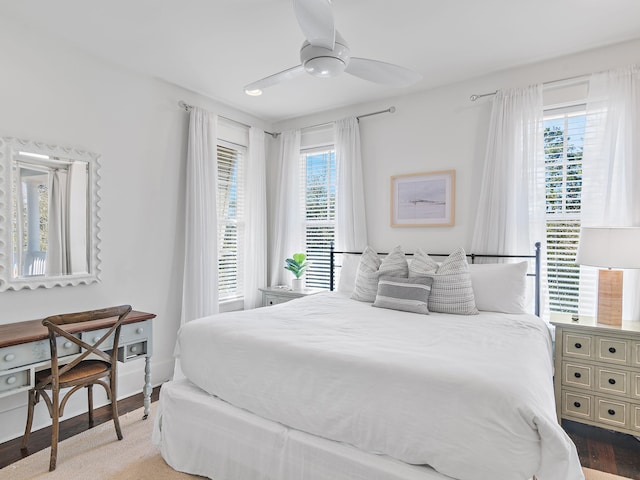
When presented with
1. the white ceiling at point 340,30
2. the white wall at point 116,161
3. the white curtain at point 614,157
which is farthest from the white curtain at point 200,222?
the white curtain at point 614,157

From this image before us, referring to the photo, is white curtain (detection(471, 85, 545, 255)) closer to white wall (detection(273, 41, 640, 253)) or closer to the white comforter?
white wall (detection(273, 41, 640, 253))

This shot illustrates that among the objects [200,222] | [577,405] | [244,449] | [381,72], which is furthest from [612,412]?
[200,222]

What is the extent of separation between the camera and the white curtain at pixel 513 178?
3.06 m

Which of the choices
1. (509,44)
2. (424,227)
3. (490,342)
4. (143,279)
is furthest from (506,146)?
Answer: (143,279)

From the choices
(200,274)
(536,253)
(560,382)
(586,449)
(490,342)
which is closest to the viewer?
(490,342)

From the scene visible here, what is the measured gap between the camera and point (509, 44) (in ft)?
9.16

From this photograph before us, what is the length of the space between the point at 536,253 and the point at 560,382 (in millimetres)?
970

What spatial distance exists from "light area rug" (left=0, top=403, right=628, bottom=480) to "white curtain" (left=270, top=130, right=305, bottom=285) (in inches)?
92.5

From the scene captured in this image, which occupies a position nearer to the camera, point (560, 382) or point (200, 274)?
point (560, 382)

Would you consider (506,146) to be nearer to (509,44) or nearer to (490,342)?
(509,44)

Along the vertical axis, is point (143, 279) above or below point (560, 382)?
above

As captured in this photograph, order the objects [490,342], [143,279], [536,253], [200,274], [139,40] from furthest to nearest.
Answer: [200,274], [143,279], [536,253], [139,40], [490,342]

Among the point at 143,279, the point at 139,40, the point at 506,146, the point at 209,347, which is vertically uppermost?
the point at 139,40

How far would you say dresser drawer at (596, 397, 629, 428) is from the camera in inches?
93.0
